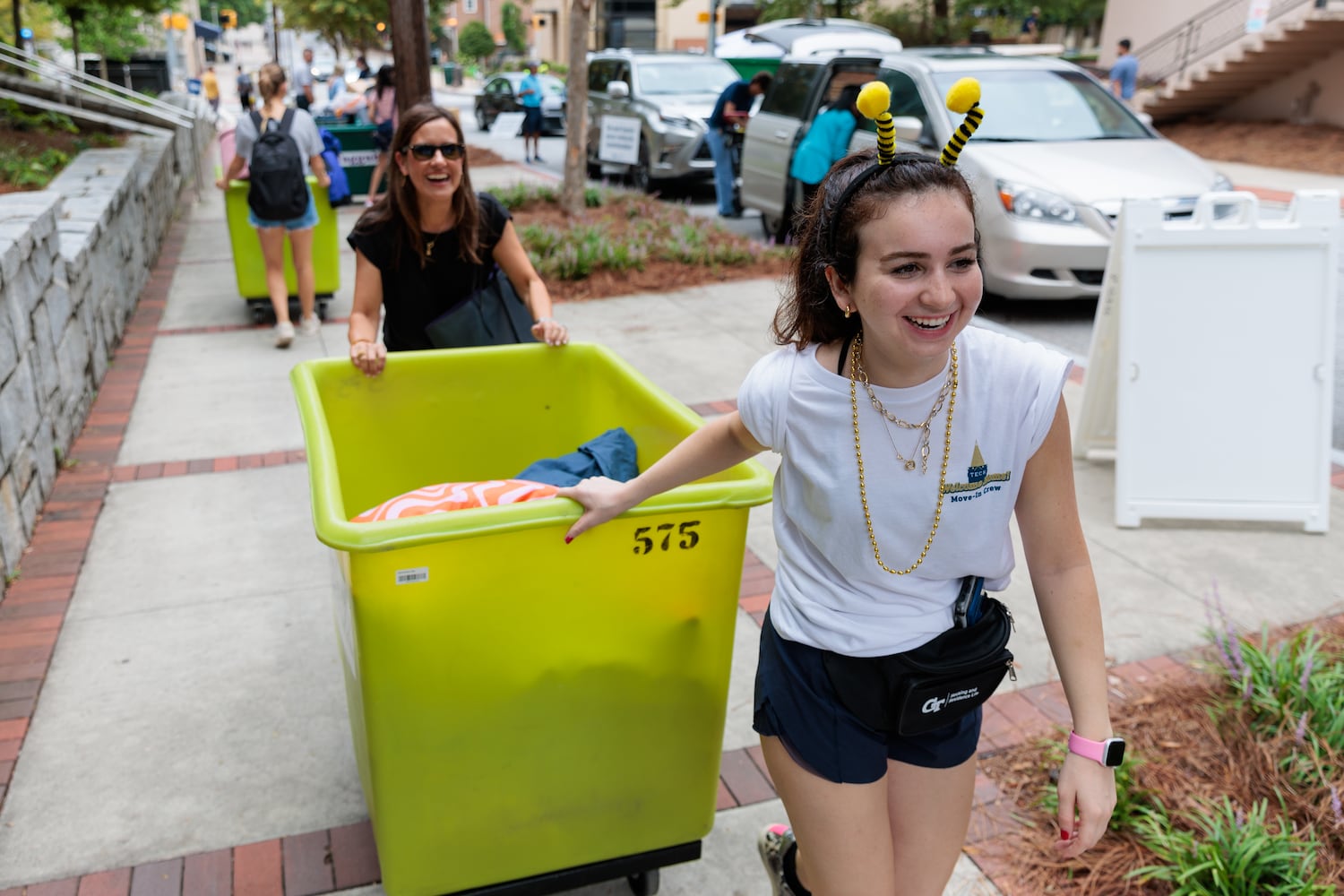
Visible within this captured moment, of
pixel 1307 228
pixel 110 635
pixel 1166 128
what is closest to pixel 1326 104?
pixel 1166 128

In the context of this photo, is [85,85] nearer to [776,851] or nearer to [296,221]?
[296,221]

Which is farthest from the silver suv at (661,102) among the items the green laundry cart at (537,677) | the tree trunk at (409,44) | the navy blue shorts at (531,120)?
the green laundry cart at (537,677)

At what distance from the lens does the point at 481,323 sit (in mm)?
3568

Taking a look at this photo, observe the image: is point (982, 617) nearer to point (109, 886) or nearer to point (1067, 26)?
point (109, 886)

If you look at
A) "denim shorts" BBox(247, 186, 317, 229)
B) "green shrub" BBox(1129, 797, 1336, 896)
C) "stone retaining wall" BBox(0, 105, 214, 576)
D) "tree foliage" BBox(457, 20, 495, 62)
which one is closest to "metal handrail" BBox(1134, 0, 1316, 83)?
"denim shorts" BBox(247, 186, 317, 229)

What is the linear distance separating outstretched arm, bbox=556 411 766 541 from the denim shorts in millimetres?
5880

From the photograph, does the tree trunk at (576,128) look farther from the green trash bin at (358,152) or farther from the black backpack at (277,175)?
the black backpack at (277,175)

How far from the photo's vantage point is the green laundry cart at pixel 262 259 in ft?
24.6

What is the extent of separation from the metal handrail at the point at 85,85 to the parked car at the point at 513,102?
8.26 meters

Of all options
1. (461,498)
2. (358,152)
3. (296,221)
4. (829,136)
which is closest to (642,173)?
(358,152)

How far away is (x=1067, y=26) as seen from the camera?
149 feet

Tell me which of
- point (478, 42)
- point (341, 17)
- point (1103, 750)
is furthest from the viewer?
point (478, 42)

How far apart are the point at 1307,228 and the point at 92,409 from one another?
586 centimetres

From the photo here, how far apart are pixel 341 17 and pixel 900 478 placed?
41008 millimetres
